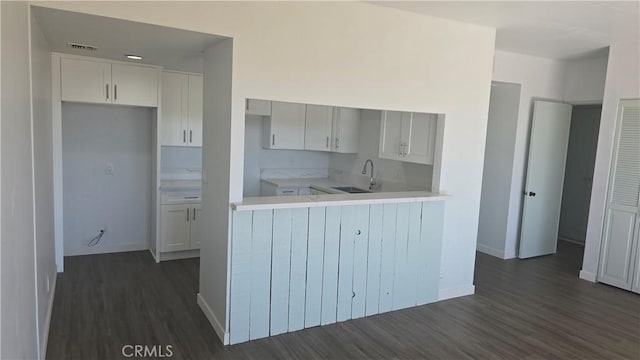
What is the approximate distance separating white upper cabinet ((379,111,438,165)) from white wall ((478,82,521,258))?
5.58 ft

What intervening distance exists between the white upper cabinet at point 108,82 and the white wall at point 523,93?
412 centimetres

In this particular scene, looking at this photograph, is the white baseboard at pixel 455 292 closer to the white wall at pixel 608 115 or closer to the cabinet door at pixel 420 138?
the cabinet door at pixel 420 138

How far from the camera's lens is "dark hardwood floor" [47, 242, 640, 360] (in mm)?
3193

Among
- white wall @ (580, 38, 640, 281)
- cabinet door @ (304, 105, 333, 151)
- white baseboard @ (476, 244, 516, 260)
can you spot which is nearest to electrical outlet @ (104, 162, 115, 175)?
cabinet door @ (304, 105, 333, 151)

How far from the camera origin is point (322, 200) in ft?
11.4

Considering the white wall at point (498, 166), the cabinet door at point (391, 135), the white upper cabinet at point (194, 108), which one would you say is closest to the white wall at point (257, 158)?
the white upper cabinet at point (194, 108)

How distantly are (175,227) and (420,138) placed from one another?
2.98 m

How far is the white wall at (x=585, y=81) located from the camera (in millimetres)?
5504

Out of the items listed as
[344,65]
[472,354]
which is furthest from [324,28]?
[472,354]

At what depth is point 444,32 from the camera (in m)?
3.93

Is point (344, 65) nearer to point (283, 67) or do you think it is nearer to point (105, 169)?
point (283, 67)

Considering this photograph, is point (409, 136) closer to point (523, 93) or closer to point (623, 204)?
point (523, 93)

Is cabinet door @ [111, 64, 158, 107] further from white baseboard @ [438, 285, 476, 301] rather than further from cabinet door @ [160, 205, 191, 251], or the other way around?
white baseboard @ [438, 285, 476, 301]

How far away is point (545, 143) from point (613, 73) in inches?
47.4
